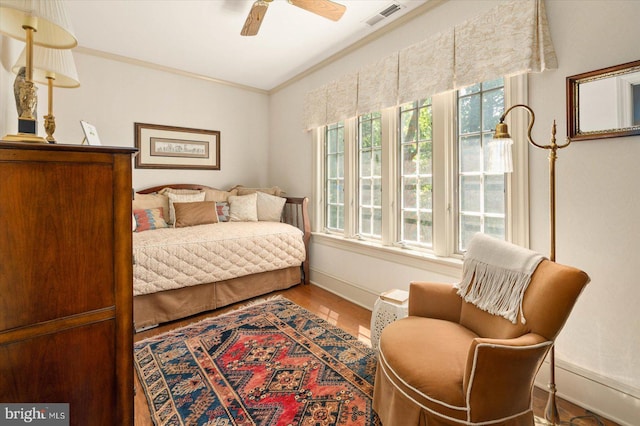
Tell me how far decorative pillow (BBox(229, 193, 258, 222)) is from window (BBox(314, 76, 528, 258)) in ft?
3.72

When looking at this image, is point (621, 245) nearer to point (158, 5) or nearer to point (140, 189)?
point (158, 5)

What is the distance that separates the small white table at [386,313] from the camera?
1904mm

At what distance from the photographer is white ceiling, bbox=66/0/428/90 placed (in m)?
2.48

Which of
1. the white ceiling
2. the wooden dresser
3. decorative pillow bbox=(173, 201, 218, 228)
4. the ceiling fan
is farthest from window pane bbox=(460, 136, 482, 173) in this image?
decorative pillow bbox=(173, 201, 218, 228)

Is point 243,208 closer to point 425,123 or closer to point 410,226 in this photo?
point 410,226

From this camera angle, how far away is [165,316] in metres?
2.62

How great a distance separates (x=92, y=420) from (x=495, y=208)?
242 cm

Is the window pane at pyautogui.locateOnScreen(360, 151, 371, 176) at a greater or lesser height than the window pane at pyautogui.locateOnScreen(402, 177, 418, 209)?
greater

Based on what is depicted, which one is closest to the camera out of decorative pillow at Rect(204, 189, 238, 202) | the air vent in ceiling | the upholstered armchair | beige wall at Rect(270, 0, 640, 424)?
the upholstered armchair

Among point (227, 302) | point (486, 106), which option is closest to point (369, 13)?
point (486, 106)

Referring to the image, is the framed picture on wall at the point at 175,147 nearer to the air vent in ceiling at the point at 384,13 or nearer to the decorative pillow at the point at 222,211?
the decorative pillow at the point at 222,211

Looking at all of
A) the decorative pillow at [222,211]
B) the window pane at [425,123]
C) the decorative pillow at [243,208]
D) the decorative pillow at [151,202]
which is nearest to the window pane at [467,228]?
the window pane at [425,123]

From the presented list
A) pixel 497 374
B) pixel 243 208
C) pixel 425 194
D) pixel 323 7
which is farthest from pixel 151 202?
pixel 497 374

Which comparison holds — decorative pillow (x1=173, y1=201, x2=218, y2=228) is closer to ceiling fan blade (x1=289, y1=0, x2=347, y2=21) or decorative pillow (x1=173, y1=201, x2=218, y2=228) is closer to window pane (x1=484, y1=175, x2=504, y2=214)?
ceiling fan blade (x1=289, y1=0, x2=347, y2=21)
